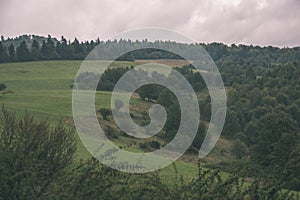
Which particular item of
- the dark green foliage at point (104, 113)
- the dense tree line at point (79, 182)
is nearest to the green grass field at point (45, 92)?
the dark green foliage at point (104, 113)

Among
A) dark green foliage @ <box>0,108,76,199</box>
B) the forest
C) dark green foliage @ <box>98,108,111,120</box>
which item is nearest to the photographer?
dark green foliage @ <box>0,108,76,199</box>

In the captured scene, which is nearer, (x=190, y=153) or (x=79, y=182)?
(x=79, y=182)

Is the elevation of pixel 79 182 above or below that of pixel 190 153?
above

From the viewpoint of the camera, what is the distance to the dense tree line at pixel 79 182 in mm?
20234

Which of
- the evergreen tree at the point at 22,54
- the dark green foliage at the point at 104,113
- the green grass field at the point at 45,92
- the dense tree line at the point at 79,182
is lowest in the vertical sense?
the dense tree line at the point at 79,182

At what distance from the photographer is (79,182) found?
20719mm

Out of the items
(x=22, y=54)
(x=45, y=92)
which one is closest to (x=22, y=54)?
(x=22, y=54)

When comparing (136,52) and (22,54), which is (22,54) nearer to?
(22,54)

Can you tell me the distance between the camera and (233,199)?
66.5 ft

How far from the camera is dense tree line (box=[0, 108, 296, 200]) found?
66.4 ft

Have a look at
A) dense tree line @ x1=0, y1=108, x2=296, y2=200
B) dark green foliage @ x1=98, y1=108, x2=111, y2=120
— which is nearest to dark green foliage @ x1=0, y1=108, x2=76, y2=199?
dense tree line @ x1=0, y1=108, x2=296, y2=200

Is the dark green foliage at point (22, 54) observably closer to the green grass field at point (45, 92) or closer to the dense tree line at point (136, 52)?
the dense tree line at point (136, 52)

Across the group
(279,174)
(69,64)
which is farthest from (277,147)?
(69,64)

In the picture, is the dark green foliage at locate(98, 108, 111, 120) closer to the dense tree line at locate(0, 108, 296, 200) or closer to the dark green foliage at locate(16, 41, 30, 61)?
the dense tree line at locate(0, 108, 296, 200)
